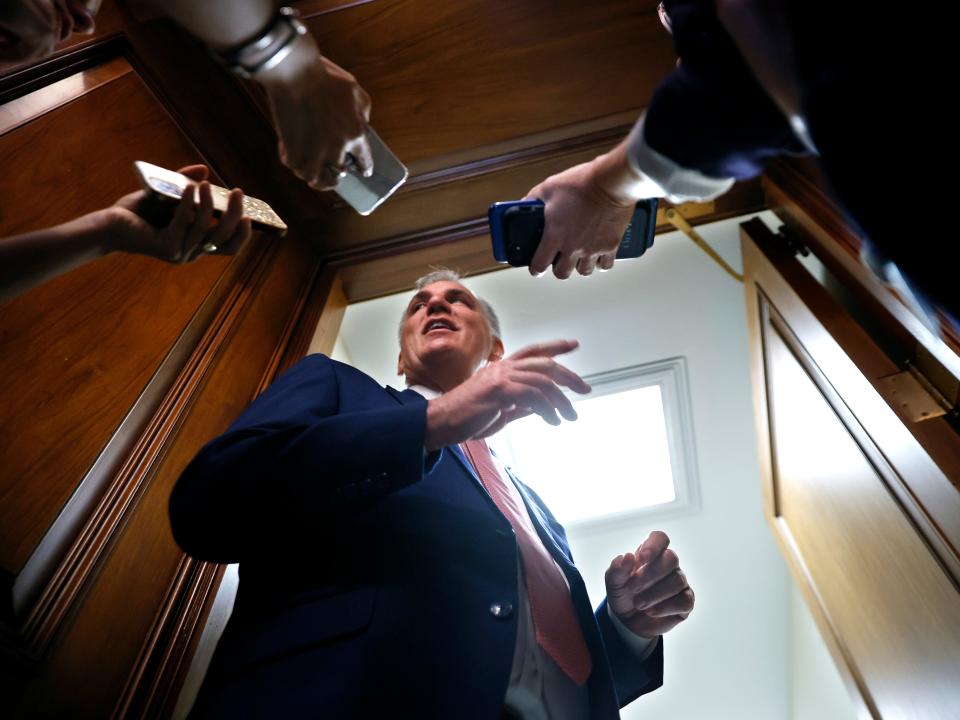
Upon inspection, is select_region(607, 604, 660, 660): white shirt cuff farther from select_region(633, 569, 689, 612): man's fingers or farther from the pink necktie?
the pink necktie

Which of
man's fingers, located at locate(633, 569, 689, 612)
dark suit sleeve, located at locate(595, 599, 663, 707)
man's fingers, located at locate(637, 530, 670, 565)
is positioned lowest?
dark suit sleeve, located at locate(595, 599, 663, 707)

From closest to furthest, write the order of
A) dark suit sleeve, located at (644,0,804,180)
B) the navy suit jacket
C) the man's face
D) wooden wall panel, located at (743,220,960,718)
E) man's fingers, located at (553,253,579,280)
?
dark suit sleeve, located at (644,0,804,180) < the navy suit jacket < man's fingers, located at (553,253,579,280) < wooden wall panel, located at (743,220,960,718) < the man's face

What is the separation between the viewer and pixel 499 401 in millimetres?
824

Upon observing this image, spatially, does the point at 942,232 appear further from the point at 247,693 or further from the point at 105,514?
the point at 105,514

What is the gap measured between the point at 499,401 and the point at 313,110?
42cm

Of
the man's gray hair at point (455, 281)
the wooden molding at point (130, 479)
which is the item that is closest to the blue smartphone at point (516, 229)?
the wooden molding at point (130, 479)

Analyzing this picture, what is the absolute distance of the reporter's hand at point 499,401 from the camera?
817 millimetres

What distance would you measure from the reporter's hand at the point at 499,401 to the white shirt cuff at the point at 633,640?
1.96 ft

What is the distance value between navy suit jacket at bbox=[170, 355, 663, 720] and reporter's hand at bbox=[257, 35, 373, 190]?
1.07 feet

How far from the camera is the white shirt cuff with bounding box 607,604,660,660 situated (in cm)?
123

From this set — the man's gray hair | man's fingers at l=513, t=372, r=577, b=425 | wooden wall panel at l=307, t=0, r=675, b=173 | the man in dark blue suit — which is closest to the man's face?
the man's gray hair

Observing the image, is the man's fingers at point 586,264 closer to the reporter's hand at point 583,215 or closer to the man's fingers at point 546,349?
the reporter's hand at point 583,215

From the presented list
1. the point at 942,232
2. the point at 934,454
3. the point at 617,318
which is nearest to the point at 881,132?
the point at 942,232

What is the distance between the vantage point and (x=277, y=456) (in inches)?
32.3
